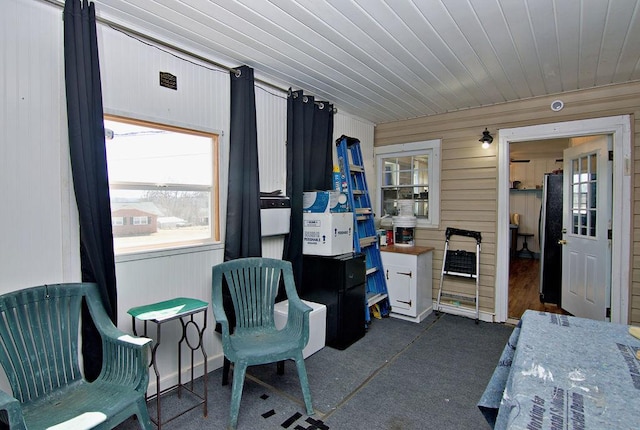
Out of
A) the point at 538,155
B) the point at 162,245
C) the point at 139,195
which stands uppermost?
the point at 538,155

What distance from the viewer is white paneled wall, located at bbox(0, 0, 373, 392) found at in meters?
1.79

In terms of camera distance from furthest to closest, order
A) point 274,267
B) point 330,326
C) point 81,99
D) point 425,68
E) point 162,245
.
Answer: point 330,326 < point 425,68 < point 274,267 < point 162,245 < point 81,99

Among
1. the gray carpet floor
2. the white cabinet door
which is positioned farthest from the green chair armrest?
the white cabinet door

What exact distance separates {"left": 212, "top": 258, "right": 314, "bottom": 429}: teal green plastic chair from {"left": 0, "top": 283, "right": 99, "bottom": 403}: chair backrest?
2.51 ft

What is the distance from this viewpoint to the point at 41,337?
5.70ft

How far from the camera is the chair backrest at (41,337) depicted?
162 cm

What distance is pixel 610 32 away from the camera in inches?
91.7

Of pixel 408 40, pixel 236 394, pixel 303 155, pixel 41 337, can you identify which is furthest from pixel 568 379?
pixel 303 155

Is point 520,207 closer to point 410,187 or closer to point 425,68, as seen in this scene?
point 410,187

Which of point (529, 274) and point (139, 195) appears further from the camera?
point (529, 274)

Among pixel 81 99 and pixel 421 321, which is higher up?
pixel 81 99

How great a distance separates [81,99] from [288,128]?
176 cm

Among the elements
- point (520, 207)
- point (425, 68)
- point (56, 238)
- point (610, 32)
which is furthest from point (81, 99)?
point (520, 207)

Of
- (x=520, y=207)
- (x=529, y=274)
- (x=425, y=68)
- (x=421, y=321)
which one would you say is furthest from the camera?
(x=520, y=207)
